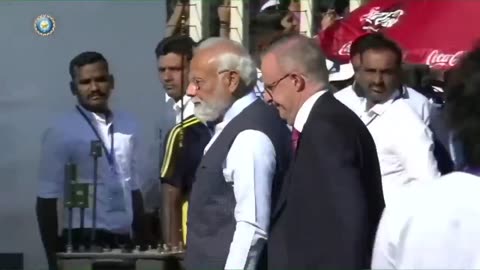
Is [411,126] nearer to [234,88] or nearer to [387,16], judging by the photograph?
[234,88]

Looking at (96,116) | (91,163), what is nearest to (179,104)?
(96,116)

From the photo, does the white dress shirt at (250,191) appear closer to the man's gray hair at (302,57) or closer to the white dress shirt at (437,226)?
the man's gray hair at (302,57)

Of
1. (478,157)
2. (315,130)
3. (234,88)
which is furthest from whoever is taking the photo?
(234,88)

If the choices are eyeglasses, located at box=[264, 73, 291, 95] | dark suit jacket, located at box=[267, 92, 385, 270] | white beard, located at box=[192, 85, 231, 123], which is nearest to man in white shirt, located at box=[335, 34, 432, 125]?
white beard, located at box=[192, 85, 231, 123]

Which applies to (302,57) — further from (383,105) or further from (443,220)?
(443,220)

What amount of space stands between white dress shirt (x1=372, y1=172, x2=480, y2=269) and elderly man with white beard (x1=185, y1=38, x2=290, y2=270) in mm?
2031

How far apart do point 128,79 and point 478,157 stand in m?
3.87

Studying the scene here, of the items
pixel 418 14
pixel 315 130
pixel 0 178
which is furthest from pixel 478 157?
pixel 418 14

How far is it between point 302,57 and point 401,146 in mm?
1599

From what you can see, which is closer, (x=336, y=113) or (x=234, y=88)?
(x=336, y=113)

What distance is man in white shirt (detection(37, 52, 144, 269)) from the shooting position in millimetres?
6723

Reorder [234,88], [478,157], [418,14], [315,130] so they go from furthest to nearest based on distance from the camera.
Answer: [418,14], [234,88], [315,130], [478,157]

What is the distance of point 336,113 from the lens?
16.2ft

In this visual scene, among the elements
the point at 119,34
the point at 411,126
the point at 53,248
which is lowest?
the point at 53,248
